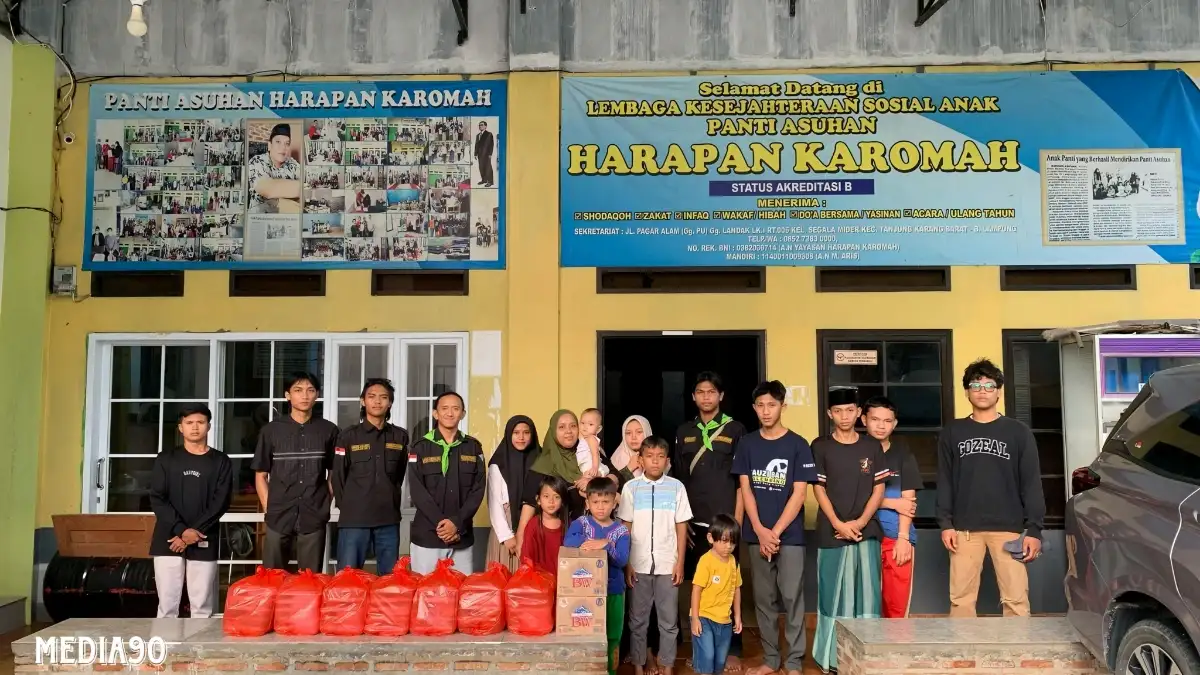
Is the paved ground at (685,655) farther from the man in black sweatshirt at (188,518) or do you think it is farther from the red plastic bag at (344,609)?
the red plastic bag at (344,609)

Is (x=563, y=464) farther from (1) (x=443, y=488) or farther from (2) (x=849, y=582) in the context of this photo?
(2) (x=849, y=582)

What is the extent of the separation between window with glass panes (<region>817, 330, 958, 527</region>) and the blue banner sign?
585 millimetres

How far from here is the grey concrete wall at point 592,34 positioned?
6.86 metres

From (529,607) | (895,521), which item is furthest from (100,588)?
(895,521)

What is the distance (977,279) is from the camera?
6680mm

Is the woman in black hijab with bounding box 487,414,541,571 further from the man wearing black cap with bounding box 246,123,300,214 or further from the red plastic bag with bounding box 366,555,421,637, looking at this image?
the man wearing black cap with bounding box 246,123,300,214

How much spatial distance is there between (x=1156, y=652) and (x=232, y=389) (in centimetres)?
612

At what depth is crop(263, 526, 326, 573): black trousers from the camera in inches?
212

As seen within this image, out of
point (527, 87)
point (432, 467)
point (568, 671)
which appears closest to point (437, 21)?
point (527, 87)


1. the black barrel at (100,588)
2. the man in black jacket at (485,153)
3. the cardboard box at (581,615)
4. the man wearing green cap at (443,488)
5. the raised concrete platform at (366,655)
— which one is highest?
the man in black jacket at (485,153)

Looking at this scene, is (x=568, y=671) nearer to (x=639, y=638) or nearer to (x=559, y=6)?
(x=639, y=638)

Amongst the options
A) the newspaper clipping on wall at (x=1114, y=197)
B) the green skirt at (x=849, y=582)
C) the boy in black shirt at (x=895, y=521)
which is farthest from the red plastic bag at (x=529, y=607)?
the newspaper clipping on wall at (x=1114, y=197)

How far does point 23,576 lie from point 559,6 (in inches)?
232

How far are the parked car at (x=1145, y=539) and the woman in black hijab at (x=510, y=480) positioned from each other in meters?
2.89
